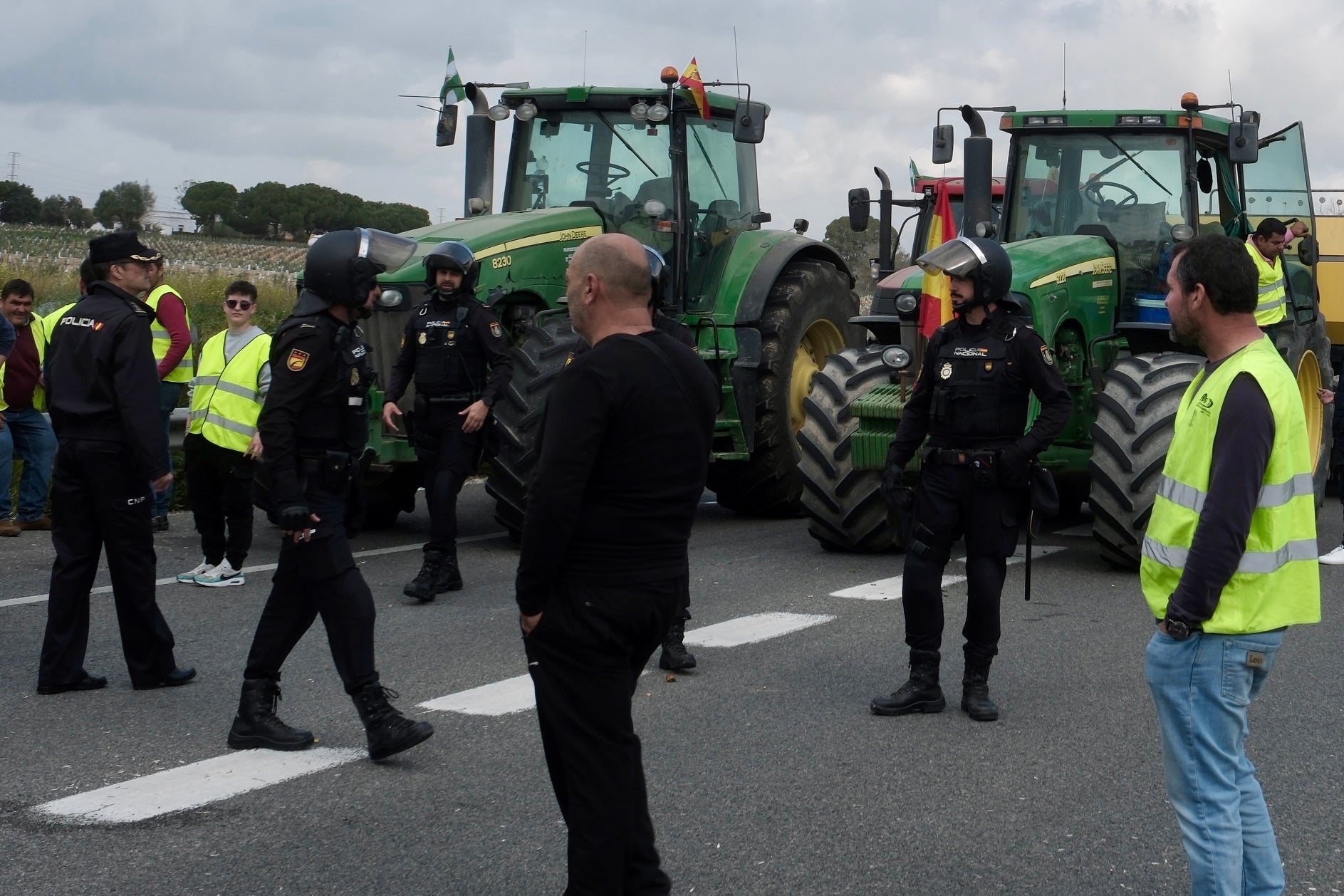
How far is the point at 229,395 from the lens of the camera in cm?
866

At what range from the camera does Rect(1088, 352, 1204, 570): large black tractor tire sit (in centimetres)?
896

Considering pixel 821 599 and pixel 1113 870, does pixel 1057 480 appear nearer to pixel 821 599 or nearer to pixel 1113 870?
pixel 821 599

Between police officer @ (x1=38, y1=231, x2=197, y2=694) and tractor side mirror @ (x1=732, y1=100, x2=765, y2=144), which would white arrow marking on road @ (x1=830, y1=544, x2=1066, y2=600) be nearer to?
tractor side mirror @ (x1=732, y1=100, x2=765, y2=144)

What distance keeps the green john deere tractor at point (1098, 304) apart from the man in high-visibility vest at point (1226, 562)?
5.30 metres

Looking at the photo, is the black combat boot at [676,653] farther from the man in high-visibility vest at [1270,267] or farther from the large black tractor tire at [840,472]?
the man in high-visibility vest at [1270,267]

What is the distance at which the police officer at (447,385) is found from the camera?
875 cm

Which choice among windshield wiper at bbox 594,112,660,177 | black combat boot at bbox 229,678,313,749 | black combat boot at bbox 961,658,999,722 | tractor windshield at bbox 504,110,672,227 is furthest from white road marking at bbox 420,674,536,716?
windshield wiper at bbox 594,112,660,177

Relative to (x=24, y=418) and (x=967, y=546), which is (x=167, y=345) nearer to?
(x=24, y=418)

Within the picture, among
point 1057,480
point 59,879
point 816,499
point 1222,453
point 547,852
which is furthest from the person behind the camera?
point 1057,480

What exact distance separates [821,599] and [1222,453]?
5.12m

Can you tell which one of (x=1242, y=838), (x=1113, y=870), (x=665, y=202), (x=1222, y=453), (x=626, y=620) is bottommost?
(x=1113, y=870)

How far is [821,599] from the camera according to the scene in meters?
8.68

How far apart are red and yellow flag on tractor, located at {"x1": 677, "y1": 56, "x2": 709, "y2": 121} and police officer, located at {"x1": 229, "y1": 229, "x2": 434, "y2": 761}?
5.50 meters

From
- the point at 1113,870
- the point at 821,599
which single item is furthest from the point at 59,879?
the point at 821,599
